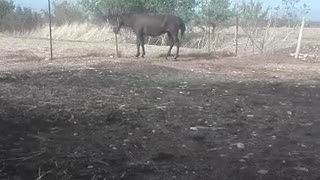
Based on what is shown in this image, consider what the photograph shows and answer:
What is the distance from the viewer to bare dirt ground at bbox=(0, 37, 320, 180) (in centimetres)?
504

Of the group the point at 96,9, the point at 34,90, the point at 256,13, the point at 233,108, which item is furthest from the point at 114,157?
the point at 96,9

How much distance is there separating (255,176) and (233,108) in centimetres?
302

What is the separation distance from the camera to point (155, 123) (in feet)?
22.2

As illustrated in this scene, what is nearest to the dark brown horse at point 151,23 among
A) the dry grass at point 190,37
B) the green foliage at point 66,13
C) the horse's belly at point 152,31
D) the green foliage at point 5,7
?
the horse's belly at point 152,31

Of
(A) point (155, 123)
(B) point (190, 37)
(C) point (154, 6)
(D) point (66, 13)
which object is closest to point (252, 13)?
(C) point (154, 6)

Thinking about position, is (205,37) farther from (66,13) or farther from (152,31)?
(66,13)

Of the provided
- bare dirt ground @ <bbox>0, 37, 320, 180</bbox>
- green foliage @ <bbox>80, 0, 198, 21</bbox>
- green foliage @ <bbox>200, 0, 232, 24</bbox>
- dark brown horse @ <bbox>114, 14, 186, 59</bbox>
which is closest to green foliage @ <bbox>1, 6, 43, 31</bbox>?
green foliage @ <bbox>80, 0, 198, 21</bbox>

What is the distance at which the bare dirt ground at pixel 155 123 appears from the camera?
16.5ft

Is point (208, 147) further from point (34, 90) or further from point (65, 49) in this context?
point (65, 49)

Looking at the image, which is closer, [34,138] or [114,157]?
[114,157]

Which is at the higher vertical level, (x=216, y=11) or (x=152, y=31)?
(x=216, y=11)

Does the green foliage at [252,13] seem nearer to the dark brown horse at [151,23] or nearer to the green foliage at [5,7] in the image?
the dark brown horse at [151,23]

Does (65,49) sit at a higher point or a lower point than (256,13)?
lower

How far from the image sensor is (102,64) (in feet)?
41.6
